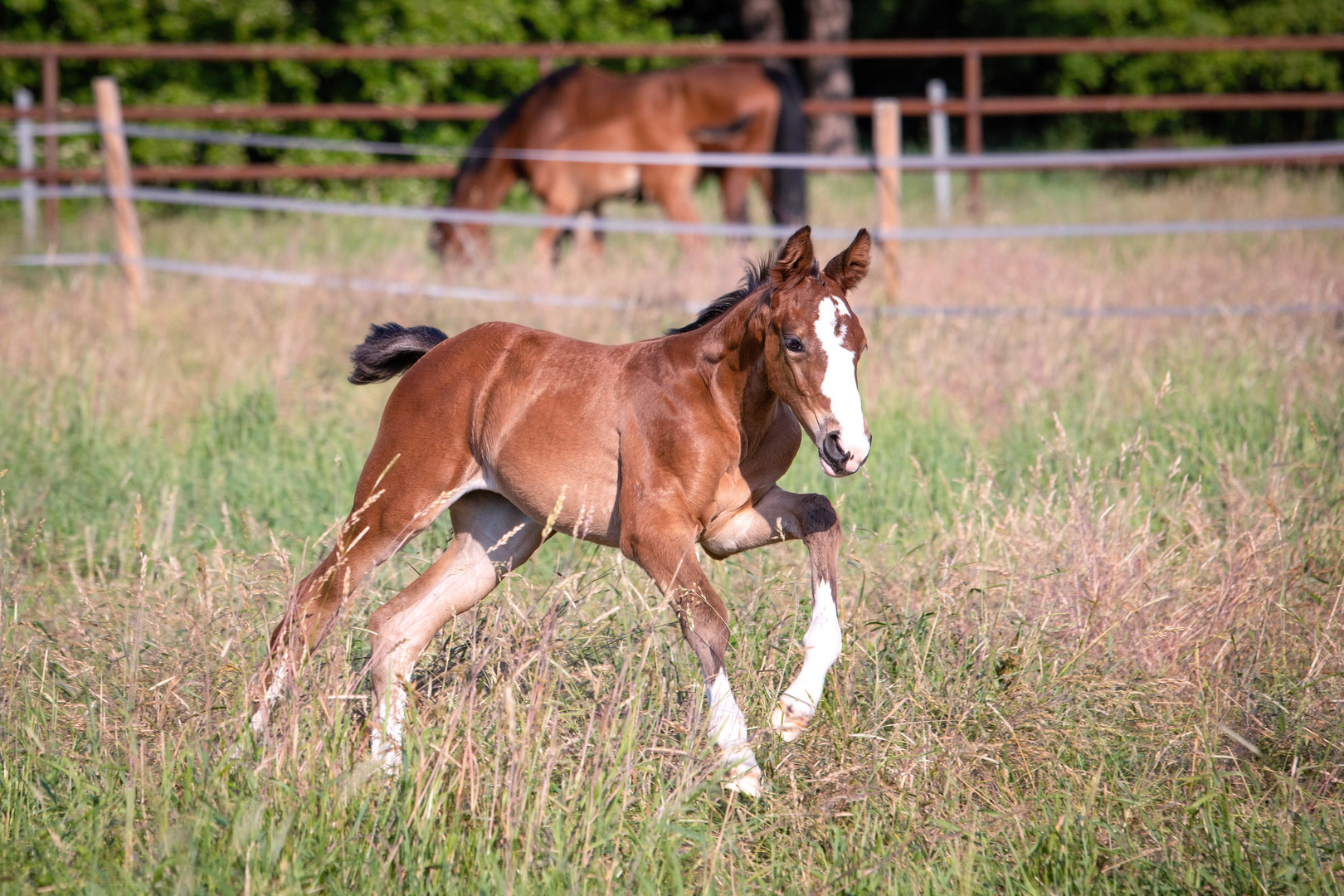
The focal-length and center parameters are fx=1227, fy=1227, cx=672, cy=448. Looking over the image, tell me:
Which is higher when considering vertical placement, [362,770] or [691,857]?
[362,770]

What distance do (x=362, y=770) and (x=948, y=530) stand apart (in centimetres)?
273

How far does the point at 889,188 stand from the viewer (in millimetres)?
8188

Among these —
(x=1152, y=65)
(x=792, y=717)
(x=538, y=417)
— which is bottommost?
(x=1152, y=65)

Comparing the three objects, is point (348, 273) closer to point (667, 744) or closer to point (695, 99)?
point (695, 99)

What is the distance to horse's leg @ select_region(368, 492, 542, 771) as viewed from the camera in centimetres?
366

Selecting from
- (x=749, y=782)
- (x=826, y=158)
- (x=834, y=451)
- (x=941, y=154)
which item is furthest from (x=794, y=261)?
(x=941, y=154)

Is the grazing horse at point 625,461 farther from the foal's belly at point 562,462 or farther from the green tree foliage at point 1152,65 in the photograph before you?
the green tree foliage at point 1152,65

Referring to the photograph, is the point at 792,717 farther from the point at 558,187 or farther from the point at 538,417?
the point at 558,187

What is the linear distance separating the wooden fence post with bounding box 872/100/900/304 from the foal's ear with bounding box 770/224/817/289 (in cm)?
487

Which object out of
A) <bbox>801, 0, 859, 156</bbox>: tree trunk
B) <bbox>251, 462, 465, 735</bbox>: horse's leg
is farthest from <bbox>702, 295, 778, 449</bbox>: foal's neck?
<bbox>801, 0, 859, 156</bbox>: tree trunk

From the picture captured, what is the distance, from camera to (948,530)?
4809 millimetres

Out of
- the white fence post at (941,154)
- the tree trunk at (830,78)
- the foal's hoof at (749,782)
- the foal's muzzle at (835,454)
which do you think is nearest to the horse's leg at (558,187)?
the white fence post at (941,154)

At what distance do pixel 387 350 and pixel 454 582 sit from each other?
2.61 ft

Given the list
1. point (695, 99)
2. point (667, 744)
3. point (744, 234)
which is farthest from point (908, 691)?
point (695, 99)
